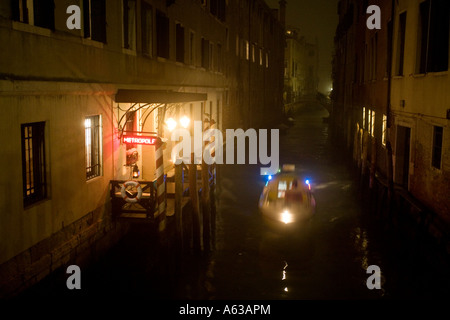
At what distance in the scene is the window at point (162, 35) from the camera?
15117mm

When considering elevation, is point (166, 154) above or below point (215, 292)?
above

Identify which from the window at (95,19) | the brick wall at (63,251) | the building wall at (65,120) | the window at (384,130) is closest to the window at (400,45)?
the window at (384,130)

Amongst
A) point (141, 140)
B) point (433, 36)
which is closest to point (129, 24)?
point (141, 140)

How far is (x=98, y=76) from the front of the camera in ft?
35.6

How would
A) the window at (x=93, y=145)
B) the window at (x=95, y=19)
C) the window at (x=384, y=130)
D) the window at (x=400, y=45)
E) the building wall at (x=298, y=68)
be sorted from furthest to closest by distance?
the building wall at (x=298, y=68) < the window at (x=384, y=130) < the window at (x=400, y=45) < the window at (x=93, y=145) < the window at (x=95, y=19)

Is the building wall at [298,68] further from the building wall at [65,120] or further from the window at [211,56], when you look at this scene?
the building wall at [65,120]

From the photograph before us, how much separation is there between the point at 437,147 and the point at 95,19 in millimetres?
8947

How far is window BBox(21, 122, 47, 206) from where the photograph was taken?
8.33m

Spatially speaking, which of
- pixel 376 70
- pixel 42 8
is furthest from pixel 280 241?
pixel 376 70

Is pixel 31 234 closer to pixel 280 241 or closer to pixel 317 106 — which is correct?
pixel 280 241

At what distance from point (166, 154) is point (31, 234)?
9.63 meters

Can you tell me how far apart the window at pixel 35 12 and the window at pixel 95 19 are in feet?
4.73

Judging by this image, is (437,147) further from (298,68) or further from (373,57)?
(298,68)

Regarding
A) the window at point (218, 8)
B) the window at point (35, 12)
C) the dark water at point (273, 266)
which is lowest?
the dark water at point (273, 266)
